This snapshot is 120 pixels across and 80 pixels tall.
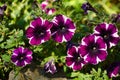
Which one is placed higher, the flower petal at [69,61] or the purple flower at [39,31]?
the purple flower at [39,31]

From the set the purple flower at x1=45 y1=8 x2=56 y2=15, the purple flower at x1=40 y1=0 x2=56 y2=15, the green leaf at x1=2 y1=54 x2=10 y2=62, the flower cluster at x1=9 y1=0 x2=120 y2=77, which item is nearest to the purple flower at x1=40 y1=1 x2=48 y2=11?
the purple flower at x1=40 y1=0 x2=56 y2=15

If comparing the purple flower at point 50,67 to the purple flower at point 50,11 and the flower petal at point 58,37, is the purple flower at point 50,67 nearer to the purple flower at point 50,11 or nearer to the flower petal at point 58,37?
the flower petal at point 58,37

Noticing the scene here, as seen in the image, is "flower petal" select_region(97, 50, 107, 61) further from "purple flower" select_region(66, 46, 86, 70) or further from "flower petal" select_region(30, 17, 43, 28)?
"flower petal" select_region(30, 17, 43, 28)

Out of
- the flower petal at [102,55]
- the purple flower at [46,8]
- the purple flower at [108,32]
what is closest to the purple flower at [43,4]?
the purple flower at [46,8]

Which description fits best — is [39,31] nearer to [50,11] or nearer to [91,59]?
[91,59]

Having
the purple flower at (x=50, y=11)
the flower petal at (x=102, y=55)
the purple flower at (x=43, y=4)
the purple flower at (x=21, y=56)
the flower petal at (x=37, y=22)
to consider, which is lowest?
the flower petal at (x=102, y=55)
